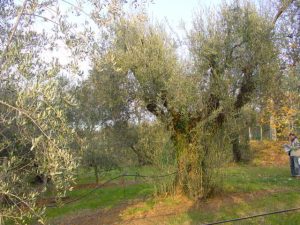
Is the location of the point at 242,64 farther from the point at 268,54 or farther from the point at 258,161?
the point at 258,161

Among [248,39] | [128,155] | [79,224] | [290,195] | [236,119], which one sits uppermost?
[248,39]

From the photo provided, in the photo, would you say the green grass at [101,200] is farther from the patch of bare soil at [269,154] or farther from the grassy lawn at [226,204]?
the patch of bare soil at [269,154]

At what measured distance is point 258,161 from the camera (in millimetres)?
25750

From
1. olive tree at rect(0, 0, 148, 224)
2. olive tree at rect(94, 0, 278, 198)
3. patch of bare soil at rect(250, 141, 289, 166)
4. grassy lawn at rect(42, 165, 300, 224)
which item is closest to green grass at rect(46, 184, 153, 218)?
grassy lawn at rect(42, 165, 300, 224)

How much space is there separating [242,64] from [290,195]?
4.30 m

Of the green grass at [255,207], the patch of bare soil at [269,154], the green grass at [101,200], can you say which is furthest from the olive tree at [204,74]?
the patch of bare soil at [269,154]

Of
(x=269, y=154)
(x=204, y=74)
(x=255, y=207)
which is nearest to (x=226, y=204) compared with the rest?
(x=255, y=207)

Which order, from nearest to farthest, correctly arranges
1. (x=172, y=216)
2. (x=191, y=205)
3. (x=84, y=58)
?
(x=84, y=58), (x=172, y=216), (x=191, y=205)

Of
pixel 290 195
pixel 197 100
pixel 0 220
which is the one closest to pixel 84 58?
pixel 0 220

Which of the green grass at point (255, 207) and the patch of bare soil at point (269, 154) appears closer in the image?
the green grass at point (255, 207)

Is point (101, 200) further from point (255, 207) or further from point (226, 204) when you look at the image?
point (255, 207)

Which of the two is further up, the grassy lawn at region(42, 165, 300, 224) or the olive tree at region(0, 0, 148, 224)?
the olive tree at region(0, 0, 148, 224)

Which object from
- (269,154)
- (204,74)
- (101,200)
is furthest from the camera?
(269,154)

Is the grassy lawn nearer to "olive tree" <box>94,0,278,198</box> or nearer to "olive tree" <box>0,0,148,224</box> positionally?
"olive tree" <box>94,0,278,198</box>
